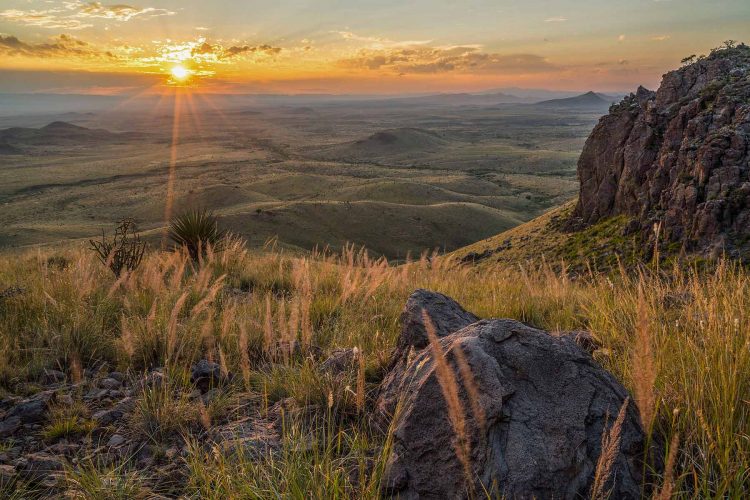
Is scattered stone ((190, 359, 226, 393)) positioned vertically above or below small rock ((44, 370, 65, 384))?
above

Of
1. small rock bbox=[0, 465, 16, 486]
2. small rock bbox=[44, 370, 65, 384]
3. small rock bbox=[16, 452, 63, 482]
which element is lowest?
small rock bbox=[44, 370, 65, 384]

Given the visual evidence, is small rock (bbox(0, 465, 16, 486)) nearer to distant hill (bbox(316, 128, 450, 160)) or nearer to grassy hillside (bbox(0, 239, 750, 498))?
grassy hillside (bbox(0, 239, 750, 498))

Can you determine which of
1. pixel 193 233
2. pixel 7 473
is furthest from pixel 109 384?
pixel 193 233

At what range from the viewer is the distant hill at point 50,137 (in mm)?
120975

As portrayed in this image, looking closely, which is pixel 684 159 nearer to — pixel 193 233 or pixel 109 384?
pixel 193 233

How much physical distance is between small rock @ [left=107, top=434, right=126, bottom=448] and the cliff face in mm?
11021

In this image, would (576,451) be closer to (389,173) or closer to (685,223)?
(685,223)

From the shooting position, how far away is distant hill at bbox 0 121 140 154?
121 m

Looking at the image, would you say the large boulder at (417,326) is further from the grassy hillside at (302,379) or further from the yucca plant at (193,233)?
the yucca plant at (193,233)

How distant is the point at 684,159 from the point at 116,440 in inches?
632

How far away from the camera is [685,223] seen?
1347cm

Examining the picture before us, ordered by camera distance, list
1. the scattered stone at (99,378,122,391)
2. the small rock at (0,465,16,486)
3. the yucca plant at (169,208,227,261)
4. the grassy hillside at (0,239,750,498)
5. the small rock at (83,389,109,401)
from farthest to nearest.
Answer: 1. the yucca plant at (169,208,227,261)
2. the scattered stone at (99,378,122,391)
3. the small rock at (83,389,109,401)
4. the small rock at (0,465,16,486)
5. the grassy hillside at (0,239,750,498)

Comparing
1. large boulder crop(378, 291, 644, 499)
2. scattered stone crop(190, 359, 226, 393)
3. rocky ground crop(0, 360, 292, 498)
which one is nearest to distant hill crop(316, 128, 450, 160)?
scattered stone crop(190, 359, 226, 393)

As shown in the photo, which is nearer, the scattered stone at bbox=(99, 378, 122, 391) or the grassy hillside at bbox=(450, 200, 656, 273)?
the scattered stone at bbox=(99, 378, 122, 391)
